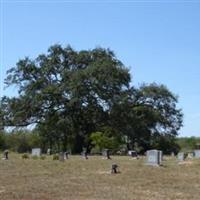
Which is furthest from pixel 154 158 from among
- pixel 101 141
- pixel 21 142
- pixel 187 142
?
pixel 187 142

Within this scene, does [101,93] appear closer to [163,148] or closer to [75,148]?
[75,148]

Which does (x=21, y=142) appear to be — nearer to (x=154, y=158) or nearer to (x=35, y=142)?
(x=35, y=142)

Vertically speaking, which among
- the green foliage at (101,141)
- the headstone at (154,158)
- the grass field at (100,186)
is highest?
the green foliage at (101,141)

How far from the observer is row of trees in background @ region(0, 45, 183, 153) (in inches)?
2219

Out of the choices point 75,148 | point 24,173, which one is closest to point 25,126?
point 75,148

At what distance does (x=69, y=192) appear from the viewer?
15.2 metres

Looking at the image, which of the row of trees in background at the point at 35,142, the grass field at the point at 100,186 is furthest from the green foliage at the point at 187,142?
the grass field at the point at 100,186

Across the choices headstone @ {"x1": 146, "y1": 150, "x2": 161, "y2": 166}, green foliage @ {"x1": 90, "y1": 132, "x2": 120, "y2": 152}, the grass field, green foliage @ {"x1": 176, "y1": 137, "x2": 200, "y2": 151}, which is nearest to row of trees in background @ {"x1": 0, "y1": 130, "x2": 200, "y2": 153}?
green foliage @ {"x1": 90, "y1": 132, "x2": 120, "y2": 152}

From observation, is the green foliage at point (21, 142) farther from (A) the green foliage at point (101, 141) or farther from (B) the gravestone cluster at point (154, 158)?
(B) the gravestone cluster at point (154, 158)

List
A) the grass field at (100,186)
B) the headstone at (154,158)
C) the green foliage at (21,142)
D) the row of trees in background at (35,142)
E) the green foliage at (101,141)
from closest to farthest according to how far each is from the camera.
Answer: the grass field at (100,186)
the headstone at (154,158)
the green foliage at (101,141)
the row of trees in background at (35,142)
the green foliage at (21,142)

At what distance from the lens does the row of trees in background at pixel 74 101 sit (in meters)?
56.4

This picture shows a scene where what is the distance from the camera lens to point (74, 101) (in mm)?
56000

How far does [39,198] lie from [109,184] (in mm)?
4029

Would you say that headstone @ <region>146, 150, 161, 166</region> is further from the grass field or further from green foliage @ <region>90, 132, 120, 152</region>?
green foliage @ <region>90, 132, 120, 152</region>
